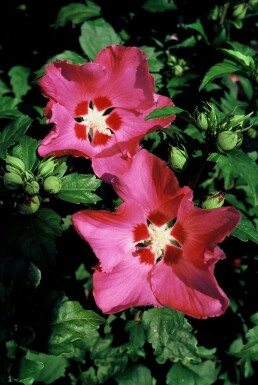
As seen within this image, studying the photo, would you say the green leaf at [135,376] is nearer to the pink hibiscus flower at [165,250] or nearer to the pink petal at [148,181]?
the pink hibiscus flower at [165,250]

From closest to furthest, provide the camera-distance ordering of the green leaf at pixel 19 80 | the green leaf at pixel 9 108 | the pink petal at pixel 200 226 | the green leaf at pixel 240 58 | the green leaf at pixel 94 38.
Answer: the pink petal at pixel 200 226, the green leaf at pixel 240 58, the green leaf at pixel 9 108, the green leaf at pixel 94 38, the green leaf at pixel 19 80

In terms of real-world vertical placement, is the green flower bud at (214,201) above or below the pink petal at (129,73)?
below

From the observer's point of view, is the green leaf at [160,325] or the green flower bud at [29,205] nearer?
the green flower bud at [29,205]

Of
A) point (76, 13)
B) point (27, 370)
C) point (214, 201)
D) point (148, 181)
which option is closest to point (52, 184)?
point (148, 181)

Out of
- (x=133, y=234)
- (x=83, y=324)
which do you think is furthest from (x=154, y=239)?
(x=83, y=324)

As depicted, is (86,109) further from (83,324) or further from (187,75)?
(83,324)

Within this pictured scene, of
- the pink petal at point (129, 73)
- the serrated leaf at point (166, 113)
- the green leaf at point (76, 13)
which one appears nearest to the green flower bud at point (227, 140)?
the serrated leaf at point (166, 113)
